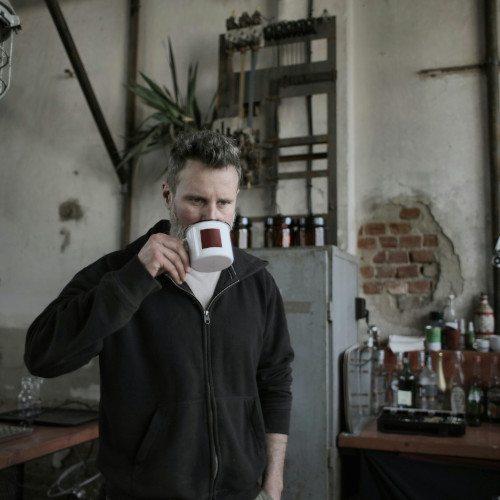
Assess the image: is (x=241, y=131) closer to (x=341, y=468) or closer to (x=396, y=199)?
(x=396, y=199)

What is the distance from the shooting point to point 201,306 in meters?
1.30

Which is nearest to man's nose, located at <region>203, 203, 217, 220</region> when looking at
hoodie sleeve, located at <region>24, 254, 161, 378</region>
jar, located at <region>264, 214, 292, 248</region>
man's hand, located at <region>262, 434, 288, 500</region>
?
hoodie sleeve, located at <region>24, 254, 161, 378</region>

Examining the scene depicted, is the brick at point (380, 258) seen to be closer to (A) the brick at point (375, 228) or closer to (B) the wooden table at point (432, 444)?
(A) the brick at point (375, 228)

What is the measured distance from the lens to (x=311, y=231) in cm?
262

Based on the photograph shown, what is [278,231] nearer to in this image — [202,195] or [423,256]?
[423,256]

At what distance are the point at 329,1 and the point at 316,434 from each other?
2.40m

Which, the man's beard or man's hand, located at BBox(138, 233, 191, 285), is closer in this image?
man's hand, located at BBox(138, 233, 191, 285)

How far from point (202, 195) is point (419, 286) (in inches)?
78.5

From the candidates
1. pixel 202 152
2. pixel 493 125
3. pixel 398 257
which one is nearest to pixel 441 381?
pixel 398 257

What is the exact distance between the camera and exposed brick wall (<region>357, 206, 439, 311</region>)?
2896 mm

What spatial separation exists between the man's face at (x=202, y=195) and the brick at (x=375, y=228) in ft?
6.14

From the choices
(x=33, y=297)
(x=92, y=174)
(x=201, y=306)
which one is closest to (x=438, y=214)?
(x=201, y=306)

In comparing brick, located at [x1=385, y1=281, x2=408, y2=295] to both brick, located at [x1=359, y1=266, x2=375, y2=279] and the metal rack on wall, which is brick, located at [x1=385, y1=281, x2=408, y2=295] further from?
the metal rack on wall

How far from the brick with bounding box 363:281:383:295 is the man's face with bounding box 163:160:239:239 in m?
1.86
